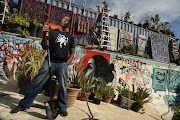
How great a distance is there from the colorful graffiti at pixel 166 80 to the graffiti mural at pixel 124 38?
298 centimetres

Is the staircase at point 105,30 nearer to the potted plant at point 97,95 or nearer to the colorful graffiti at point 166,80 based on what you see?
the colorful graffiti at point 166,80

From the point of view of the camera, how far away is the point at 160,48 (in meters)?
11.1

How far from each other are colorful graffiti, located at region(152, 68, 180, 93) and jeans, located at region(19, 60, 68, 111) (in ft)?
27.0

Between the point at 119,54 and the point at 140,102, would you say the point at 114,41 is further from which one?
the point at 140,102

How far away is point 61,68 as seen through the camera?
2387 millimetres

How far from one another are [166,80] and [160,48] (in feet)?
9.92

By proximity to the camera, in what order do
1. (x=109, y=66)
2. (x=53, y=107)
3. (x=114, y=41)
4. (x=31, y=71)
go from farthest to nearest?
(x=114, y=41) → (x=109, y=66) → (x=31, y=71) → (x=53, y=107)

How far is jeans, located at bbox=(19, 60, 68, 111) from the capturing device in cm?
214

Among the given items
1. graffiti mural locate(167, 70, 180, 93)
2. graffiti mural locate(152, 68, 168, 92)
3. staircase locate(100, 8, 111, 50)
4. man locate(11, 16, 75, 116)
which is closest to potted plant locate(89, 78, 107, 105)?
man locate(11, 16, 75, 116)

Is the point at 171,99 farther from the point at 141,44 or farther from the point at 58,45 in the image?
the point at 58,45

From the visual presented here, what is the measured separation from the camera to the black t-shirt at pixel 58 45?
2418mm

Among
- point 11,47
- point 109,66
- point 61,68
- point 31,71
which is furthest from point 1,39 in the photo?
point 109,66

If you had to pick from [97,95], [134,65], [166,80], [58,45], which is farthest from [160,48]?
[58,45]

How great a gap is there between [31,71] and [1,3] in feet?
14.8
